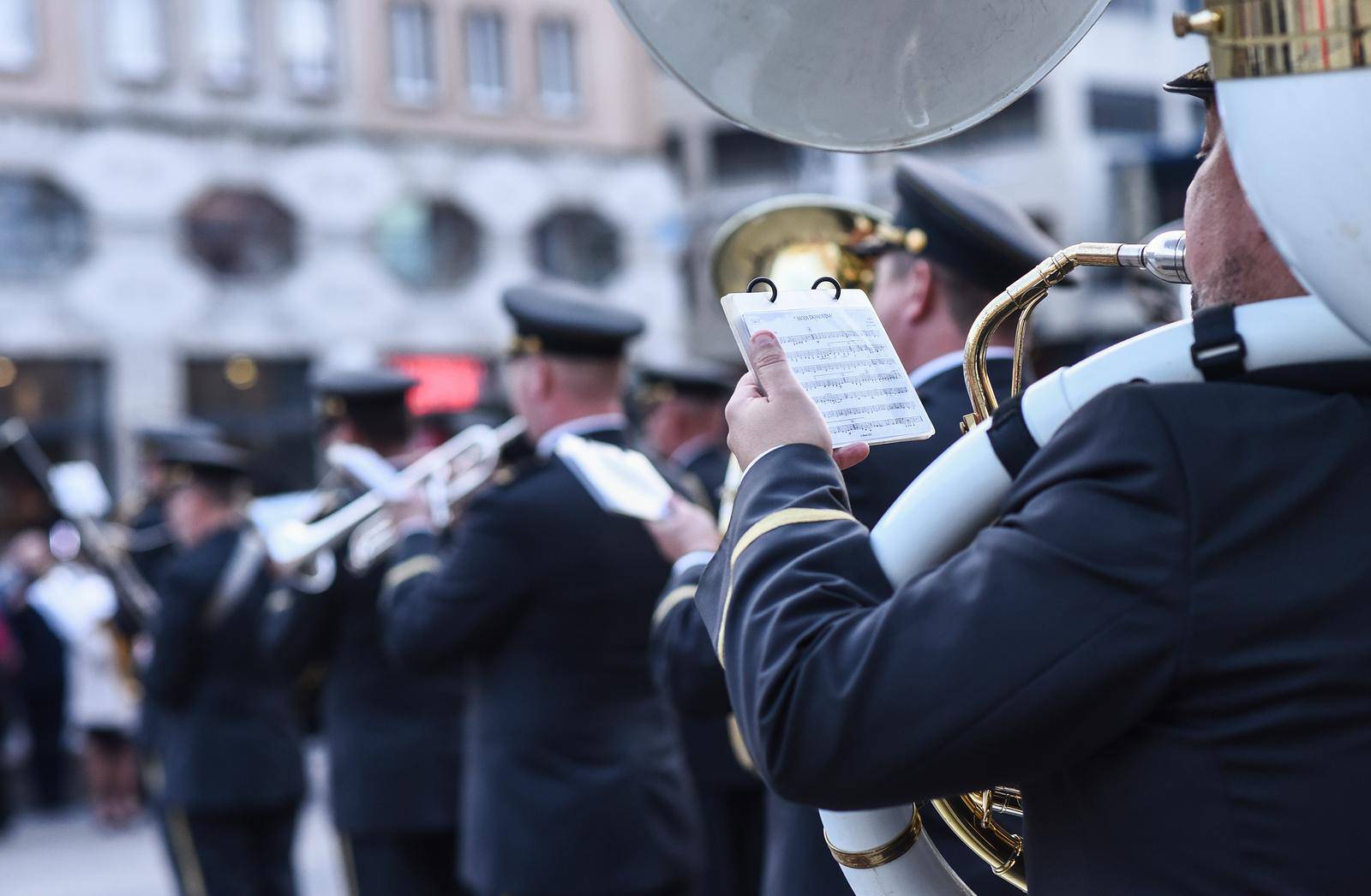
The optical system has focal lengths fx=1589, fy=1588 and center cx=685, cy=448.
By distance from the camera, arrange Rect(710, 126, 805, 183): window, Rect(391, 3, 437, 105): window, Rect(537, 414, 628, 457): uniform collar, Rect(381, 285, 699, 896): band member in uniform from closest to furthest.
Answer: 1. Rect(381, 285, 699, 896): band member in uniform
2. Rect(537, 414, 628, 457): uniform collar
3. Rect(391, 3, 437, 105): window
4. Rect(710, 126, 805, 183): window

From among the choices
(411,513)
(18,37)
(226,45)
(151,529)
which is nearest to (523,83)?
(226,45)

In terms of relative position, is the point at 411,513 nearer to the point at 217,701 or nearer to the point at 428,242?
the point at 217,701

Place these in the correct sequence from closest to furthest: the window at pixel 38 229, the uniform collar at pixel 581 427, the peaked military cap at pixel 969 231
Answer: the peaked military cap at pixel 969 231 → the uniform collar at pixel 581 427 → the window at pixel 38 229

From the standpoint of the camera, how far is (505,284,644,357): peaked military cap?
4.14m

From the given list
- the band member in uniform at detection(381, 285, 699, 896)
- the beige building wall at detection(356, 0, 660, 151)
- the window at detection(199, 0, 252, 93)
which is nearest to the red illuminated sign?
the beige building wall at detection(356, 0, 660, 151)

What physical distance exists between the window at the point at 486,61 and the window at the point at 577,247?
1.83 m

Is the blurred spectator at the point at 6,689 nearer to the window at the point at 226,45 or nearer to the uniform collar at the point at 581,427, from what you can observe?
the uniform collar at the point at 581,427

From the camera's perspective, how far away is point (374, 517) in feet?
16.7

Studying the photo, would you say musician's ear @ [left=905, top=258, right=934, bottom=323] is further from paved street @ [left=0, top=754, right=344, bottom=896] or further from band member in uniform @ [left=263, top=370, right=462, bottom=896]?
paved street @ [left=0, top=754, right=344, bottom=896]

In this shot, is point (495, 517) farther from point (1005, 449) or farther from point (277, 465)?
point (277, 465)

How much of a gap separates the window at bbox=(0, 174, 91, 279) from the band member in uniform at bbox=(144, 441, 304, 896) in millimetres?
13421

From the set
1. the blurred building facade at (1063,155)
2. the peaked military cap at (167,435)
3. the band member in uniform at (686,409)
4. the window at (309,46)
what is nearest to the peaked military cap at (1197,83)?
the band member in uniform at (686,409)

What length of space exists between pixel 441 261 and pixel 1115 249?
20214mm

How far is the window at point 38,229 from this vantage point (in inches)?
691
